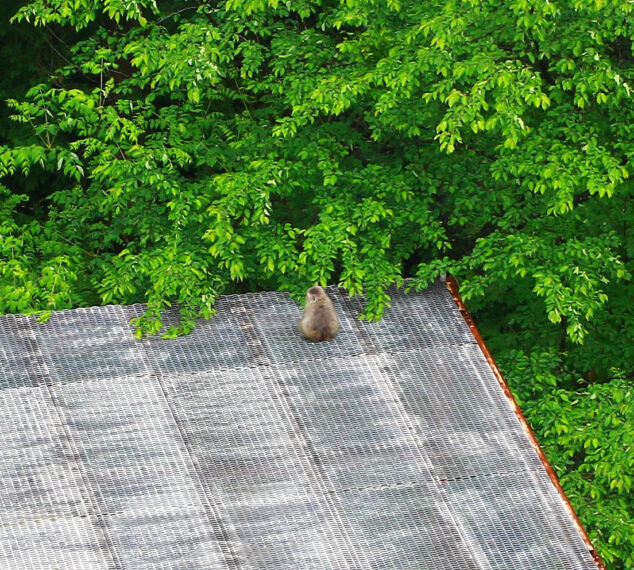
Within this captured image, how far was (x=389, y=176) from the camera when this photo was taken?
1092 cm

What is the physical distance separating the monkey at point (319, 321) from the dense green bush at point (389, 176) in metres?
0.56

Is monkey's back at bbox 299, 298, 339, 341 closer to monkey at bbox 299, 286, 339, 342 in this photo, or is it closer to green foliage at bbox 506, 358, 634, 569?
monkey at bbox 299, 286, 339, 342

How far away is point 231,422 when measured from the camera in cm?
850

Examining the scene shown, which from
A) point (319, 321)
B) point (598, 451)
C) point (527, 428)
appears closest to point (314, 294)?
point (319, 321)

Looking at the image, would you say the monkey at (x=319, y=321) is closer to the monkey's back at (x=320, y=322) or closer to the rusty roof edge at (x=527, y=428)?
the monkey's back at (x=320, y=322)

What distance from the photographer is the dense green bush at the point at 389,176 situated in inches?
389

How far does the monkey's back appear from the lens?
30.2 feet

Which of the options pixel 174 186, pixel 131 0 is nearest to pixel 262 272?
pixel 174 186

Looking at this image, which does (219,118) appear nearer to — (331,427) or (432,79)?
(432,79)

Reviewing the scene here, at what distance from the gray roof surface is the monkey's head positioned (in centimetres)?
23

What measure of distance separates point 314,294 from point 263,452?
158 centimetres

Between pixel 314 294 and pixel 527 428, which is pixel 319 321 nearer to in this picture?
pixel 314 294

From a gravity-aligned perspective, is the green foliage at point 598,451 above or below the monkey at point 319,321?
below

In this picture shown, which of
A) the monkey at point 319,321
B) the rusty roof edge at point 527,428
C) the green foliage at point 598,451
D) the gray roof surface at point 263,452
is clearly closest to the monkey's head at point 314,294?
the monkey at point 319,321
